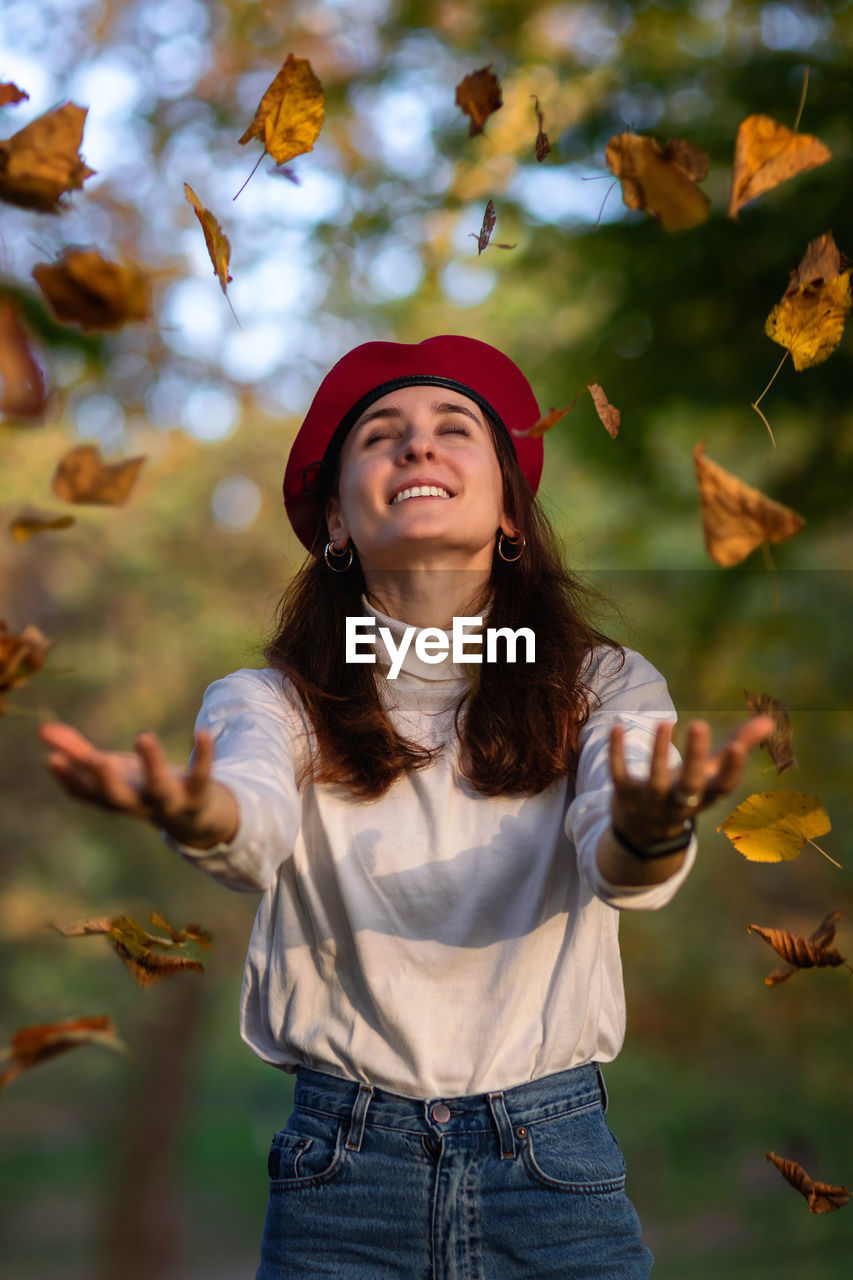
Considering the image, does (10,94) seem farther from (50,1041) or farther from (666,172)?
(50,1041)

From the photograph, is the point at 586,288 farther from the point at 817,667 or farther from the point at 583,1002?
the point at 583,1002

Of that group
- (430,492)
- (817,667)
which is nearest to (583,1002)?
(430,492)

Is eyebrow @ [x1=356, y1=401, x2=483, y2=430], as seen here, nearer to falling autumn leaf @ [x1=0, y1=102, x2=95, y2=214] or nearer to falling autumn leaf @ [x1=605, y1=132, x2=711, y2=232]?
falling autumn leaf @ [x1=605, y1=132, x2=711, y2=232]

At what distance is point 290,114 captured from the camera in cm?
177

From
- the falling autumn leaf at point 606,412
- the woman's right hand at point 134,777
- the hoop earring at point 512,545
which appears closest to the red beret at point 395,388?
the hoop earring at point 512,545

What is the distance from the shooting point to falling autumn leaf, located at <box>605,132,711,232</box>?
159 centimetres

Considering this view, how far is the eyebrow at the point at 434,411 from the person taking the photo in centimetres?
221

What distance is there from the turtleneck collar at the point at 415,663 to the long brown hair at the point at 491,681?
3cm

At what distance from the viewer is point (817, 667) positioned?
4582 mm

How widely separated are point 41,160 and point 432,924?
116 cm

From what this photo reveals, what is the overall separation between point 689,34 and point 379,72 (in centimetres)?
148

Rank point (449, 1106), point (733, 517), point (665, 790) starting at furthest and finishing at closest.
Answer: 1. point (449, 1106)
2. point (733, 517)
3. point (665, 790)

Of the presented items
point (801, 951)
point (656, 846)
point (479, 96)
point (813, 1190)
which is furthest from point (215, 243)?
point (813, 1190)

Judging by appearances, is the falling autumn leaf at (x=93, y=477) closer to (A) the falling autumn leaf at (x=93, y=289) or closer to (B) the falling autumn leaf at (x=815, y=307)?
(A) the falling autumn leaf at (x=93, y=289)
